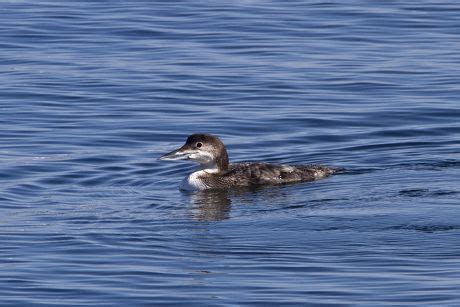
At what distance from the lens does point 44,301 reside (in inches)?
539

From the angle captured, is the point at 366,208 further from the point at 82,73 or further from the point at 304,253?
the point at 82,73

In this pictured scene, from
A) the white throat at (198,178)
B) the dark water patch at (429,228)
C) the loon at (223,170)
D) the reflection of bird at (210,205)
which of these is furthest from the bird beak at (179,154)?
the dark water patch at (429,228)

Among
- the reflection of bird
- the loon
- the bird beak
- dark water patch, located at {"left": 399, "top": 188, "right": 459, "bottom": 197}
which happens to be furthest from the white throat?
dark water patch, located at {"left": 399, "top": 188, "right": 459, "bottom": 197}

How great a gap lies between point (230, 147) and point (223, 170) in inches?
64.0

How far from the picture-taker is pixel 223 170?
19.8 metres

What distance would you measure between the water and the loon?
210 mm

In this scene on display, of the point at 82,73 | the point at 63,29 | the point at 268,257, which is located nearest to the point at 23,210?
the point at 268,257

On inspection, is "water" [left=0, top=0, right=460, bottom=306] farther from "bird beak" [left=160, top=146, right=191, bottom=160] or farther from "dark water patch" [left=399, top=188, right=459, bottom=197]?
"bird beak" [left=160, top=146, right=191, bottom=160]

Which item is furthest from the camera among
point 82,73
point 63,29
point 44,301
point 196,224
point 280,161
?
point 63,29

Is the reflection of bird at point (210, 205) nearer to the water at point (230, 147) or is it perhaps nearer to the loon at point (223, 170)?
the water at point (230, 147)

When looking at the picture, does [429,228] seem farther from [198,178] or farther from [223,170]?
[223,170]

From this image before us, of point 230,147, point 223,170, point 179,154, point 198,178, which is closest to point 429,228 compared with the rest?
point 198,178

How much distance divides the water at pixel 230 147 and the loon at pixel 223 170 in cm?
21

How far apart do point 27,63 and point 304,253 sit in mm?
12510
